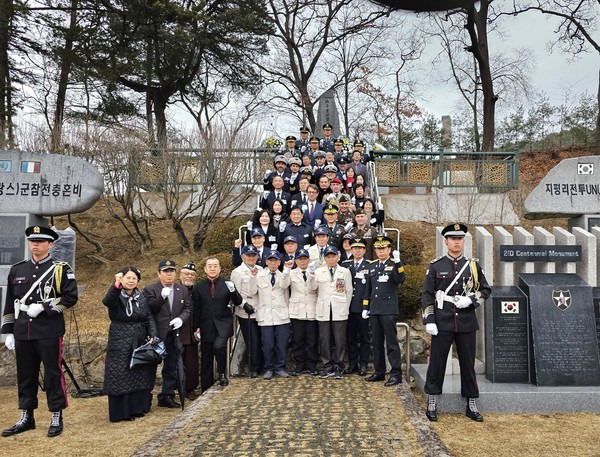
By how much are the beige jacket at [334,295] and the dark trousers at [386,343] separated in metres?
0.43

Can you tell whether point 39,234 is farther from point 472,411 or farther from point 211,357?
point 472,411

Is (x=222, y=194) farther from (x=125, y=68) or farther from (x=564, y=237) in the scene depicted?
(x=125, y=68)

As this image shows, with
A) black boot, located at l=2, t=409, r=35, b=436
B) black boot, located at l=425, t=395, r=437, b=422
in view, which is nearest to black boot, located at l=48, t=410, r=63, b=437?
black boot, located at l=2, t=409, r=35, b=436

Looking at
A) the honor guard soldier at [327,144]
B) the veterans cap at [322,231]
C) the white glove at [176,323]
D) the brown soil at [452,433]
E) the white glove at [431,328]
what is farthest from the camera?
the honor guard soldier at [327,144]

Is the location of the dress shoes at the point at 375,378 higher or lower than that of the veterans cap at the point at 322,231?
lower

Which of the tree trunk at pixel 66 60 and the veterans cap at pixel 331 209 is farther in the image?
the tree trunk at pixel 66 60

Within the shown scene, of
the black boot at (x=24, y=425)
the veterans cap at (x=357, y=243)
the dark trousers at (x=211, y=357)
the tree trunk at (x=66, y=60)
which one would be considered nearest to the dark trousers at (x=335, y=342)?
the veterans cap at (x=357, y=243)

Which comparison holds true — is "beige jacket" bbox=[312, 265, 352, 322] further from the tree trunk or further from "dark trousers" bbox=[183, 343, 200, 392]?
the tree trunk

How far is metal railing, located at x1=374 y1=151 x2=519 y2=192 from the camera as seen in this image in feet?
47.5

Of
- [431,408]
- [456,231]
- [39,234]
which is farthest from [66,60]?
[431,408]

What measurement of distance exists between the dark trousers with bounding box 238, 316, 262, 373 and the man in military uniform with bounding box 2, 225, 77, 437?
2.17 meters

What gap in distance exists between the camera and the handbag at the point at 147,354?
5478 mm

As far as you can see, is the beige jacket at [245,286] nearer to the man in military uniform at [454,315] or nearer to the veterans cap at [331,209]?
the veterans cap at [331,209]

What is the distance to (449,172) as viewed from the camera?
575 inches
